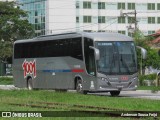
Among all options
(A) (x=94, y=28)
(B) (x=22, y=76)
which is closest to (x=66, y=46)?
(B) (x=22, y=76)

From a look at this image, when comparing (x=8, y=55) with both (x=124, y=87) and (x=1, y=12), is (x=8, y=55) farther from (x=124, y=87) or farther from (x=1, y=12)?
(x=124, y=87)

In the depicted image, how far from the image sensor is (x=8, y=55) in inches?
2992

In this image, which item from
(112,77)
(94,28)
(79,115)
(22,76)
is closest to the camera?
(79,115)

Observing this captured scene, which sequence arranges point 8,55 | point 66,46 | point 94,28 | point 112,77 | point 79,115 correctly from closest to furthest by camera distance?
point 79,115, point 112,77, point 66,46, point 8,55, point 94,28

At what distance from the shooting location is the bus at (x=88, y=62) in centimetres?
2919

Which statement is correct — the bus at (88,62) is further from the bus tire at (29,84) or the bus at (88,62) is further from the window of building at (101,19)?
the window of building at (101,19)

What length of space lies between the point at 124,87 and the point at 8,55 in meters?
48.1

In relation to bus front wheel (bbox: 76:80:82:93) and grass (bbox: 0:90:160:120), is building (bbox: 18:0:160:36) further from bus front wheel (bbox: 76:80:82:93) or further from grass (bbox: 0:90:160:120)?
grass (bbox: 0:90:160:120)

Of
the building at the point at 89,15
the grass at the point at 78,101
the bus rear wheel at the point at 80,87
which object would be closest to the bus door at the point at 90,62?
the bus rear wheel at the point at 80,87

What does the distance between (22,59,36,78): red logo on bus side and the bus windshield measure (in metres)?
8.06

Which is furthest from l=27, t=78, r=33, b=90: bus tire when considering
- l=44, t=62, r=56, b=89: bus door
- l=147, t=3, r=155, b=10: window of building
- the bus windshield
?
l=147, t=3, r=155, b=10: window of building

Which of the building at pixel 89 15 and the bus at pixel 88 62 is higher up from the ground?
the building at pixel 89 15

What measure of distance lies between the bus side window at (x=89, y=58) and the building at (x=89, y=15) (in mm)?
71323

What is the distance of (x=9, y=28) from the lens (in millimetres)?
76625
